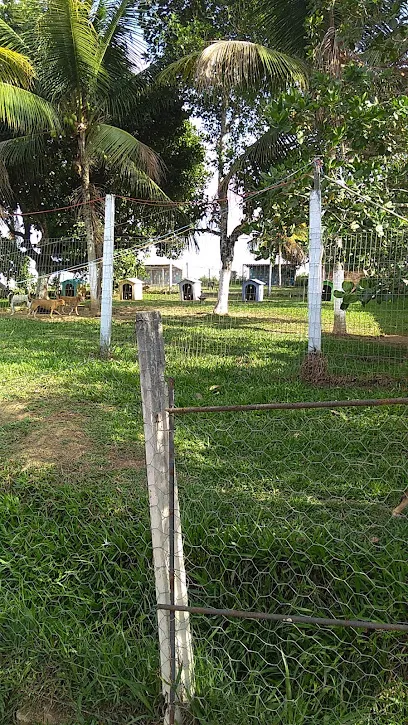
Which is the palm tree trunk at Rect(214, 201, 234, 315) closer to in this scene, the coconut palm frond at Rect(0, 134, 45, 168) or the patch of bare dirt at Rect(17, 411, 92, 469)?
the coconut palm frond at Rect(0, 134, 45, 168)

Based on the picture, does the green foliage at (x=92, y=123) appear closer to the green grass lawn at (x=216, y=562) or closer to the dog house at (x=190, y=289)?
the dog house at (x=190, y=289)

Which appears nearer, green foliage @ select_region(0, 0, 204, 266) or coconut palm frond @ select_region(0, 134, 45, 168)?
green foliage @ select_region(0, 0, 204, 266)

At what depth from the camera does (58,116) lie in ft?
41.3

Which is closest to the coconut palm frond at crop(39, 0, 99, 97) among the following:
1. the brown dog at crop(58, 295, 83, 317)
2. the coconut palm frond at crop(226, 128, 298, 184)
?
the coconut palm frond at crop(226, 128, 298, 184)

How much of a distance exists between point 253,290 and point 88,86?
10331mm

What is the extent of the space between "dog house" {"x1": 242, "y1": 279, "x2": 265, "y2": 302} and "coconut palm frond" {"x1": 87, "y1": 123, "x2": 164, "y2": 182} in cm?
718

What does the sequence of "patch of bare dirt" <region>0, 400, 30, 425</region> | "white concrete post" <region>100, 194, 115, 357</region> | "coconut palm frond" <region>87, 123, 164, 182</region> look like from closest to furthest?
1. "patch of bare dirt" <region>0, 400, 30, 425</region>
2. "white concrete post" <region>100, 194, 115, 357</region>
3. "coconut palm frond" <region>87, 123, 164, 182</region>

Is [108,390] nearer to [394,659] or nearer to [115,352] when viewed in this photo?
[115,352]

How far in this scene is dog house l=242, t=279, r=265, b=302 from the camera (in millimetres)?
19281

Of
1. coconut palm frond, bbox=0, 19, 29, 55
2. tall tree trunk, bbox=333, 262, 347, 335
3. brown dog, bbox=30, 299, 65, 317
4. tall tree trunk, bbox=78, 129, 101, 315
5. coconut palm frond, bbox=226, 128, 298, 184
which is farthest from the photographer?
brown dog, bbox=30, 299, 65, 317

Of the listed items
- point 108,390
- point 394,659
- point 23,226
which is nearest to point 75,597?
point 394,659

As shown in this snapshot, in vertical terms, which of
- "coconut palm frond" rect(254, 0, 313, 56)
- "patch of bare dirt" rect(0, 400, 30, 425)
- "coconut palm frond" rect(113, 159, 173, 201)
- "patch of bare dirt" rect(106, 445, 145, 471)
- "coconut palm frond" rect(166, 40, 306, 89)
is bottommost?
"patch of bare dirt" rect(106, 445, 145, 471)

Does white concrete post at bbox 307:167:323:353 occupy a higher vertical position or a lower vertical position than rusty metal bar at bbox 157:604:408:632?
higher

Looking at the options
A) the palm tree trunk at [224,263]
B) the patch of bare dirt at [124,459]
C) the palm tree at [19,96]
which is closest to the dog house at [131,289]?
the palm tree trunk at [224,263]
